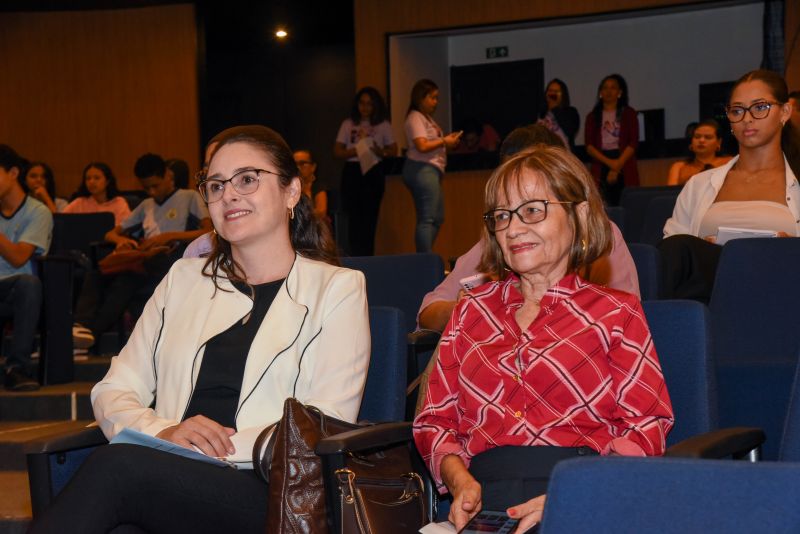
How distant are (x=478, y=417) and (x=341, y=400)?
30 cm

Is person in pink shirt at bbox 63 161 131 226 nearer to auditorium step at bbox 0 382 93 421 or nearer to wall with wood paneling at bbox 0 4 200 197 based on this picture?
auditorium step at bbox 0 382 93 421

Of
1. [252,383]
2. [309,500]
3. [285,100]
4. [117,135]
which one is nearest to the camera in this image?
[309,500]

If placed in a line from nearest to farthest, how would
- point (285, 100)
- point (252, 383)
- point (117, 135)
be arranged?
point (252, 383) < point (117, 135) < point (285, 100)

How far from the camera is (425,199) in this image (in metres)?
7.70

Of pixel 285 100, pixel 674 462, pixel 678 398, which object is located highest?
pixel 285 100

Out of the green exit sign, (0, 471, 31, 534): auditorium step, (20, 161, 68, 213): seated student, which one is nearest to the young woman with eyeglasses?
(0, 471, 31, 534): auditorium step

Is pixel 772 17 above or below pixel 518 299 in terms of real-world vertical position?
above

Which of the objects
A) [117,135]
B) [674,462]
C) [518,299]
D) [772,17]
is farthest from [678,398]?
[117,135]

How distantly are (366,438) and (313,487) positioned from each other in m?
0.13

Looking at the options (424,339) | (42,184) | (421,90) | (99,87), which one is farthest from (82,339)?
(99,87)

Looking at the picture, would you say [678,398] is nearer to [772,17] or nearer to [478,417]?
[478,417]

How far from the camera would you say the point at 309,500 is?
6.33ft

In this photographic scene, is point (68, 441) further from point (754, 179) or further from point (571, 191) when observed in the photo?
point (754, 179)

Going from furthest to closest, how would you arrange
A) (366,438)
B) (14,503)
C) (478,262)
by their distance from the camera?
(14,503) < (478,262) < (366,438)
